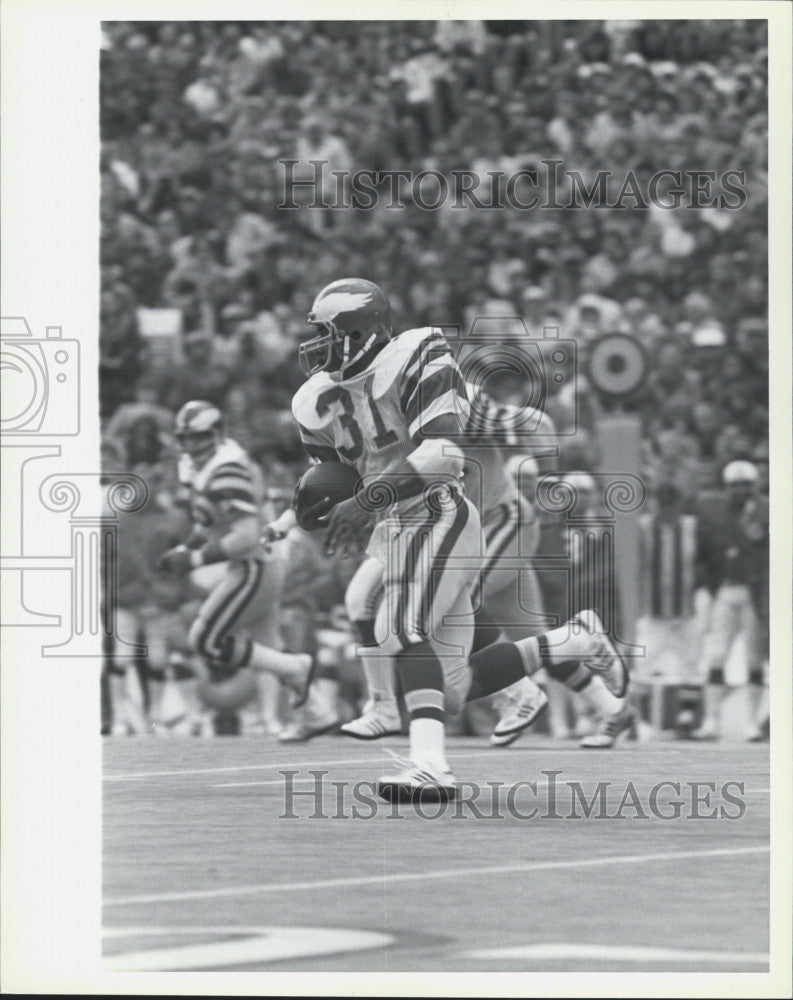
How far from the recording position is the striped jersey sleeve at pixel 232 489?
742 cm

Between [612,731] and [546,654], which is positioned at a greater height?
[546,654]

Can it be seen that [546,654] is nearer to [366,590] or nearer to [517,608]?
[517,608]

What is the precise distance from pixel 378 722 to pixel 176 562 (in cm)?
174

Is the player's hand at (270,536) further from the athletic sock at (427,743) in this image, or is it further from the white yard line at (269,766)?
the athletic sock at (427,743)

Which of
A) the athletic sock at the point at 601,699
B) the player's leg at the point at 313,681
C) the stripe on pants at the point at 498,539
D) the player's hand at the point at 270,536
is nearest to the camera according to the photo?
the stripe on pants at the point at 498,539

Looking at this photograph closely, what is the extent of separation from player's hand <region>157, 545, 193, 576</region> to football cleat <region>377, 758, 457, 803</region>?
1.97m

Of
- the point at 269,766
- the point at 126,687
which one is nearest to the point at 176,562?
the point at 126,687

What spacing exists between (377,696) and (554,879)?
1.10 m

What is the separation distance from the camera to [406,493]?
5.90 metres

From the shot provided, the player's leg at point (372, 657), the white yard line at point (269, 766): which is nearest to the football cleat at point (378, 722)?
the player's leg at point (372, 657)

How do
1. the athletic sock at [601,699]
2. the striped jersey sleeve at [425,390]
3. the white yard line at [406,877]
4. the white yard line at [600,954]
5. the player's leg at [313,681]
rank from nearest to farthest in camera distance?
1. the white yard line at [600,954]
2. the white yard line at [406,877]
3. the striped jersey sleeve at [425,390]
4. the athletic sock at [601,699]
5. the player's leg at [313,681]

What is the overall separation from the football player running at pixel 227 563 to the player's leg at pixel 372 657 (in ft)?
3.60

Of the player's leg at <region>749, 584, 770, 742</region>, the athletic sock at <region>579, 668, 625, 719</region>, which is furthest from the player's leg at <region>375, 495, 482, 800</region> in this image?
the player's leg at <region>749, 584, 770, 742</region>

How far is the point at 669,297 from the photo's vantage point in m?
9.24
